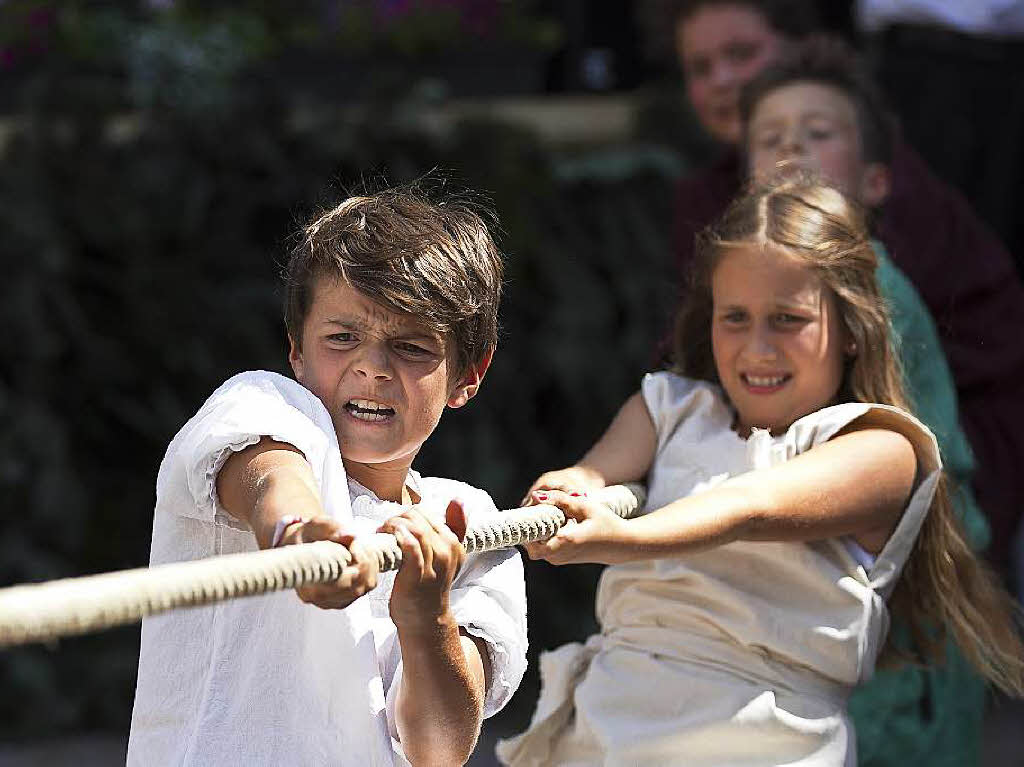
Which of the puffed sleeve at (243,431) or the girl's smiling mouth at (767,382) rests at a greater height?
the girl's smiling mouth at (767,382)

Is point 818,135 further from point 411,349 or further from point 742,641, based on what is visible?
point 411,349

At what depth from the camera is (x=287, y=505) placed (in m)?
1.47

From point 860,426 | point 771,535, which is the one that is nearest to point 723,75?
point 860,426

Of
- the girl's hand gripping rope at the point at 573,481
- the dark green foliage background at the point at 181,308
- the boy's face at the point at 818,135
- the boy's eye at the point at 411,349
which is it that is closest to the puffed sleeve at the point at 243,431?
the boy's eye at the point at 411,349

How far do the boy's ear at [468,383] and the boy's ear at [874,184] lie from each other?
1.09 metres

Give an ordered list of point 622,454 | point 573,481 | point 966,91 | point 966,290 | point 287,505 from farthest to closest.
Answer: point 966,91, point 966,290, point 622,454, point 573,481, point 287,505

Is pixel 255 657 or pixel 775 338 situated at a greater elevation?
pixel 775 338

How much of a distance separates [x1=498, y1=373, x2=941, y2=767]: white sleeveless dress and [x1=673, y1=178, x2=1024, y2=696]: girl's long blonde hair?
0.07 m

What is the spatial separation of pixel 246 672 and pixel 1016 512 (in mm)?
1594

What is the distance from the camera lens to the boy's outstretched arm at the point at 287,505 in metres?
1.38

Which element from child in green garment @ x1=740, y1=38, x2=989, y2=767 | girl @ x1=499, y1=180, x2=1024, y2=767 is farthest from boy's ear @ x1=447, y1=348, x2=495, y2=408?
child in green garment @ x1=740, y1=38, x2=989, y2=767

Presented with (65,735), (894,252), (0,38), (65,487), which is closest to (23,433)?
(65,487)

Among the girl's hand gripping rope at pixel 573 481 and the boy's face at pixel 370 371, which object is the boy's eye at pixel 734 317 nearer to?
the girl's hand gripping rope at pixel 573 481

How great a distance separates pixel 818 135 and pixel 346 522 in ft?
4.78
